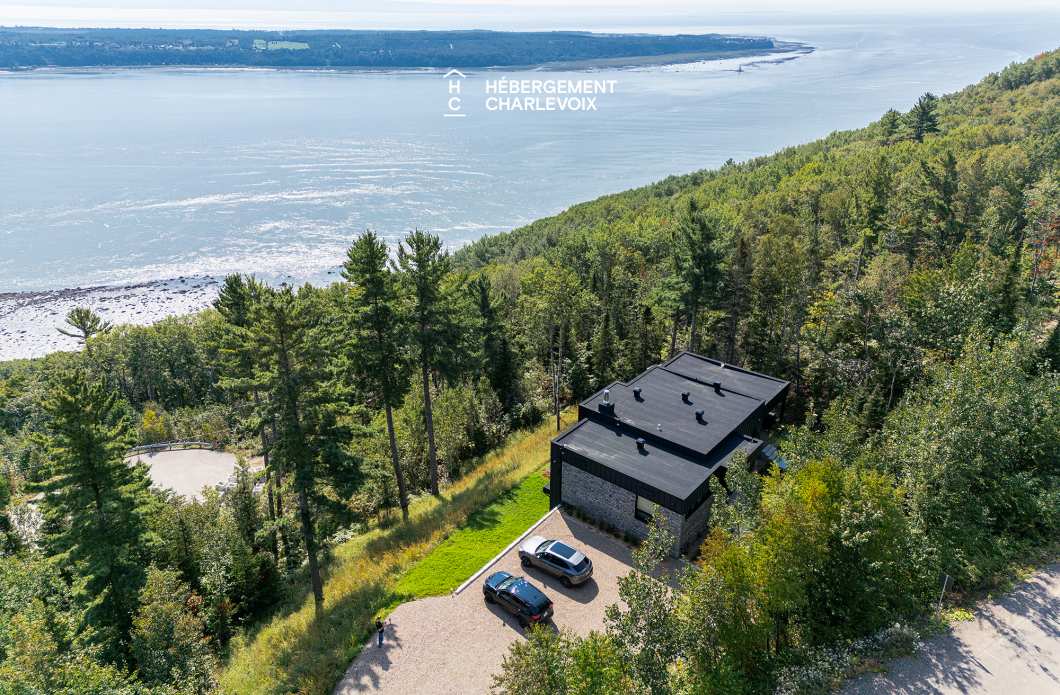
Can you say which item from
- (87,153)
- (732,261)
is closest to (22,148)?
(87,153)

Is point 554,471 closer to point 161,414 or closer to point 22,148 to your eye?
point 161,414

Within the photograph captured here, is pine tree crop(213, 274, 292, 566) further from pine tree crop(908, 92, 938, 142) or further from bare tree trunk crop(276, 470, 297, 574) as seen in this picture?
pine tree crop(908, 92, 938, 142)

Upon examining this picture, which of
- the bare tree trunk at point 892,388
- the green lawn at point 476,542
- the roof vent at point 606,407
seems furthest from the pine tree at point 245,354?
the bare tree trunk at point 892,388

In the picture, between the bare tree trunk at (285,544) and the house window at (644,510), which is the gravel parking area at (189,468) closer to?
the bare tree trunk at (285,544)

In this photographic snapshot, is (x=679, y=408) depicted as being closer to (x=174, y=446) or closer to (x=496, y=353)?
(x=496, y=353)

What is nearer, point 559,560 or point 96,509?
point 559,560

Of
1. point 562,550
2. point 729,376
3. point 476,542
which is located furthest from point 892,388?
point 476,542
